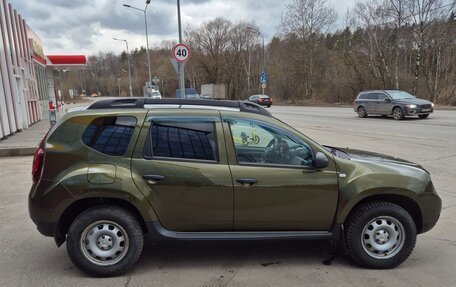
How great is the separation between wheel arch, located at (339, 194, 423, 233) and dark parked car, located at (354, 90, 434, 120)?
16692mm

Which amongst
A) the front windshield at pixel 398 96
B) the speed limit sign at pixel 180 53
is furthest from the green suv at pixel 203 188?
the front windshield at pixel 398 96

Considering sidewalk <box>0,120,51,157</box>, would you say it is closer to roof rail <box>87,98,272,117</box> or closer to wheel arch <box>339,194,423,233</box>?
roof rail <box>87,98,272,117</box>

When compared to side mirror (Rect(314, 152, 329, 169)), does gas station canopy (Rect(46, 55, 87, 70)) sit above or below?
above

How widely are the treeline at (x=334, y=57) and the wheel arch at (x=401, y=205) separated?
31300 millimetres

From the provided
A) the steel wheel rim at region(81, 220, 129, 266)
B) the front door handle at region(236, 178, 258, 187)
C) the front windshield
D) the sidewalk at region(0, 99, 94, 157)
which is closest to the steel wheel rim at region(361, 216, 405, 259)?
the front door handle at region(236, 178, 258, 187)

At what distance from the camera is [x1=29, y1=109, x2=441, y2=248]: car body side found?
344cm

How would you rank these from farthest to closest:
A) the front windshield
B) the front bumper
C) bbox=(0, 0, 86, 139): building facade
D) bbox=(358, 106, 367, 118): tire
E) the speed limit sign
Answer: bbox=(358, 106, 367, 118): tire < the front windshield < the front bumper < bbox=(0, 0, 86, 139): building facade < the speed limit sign

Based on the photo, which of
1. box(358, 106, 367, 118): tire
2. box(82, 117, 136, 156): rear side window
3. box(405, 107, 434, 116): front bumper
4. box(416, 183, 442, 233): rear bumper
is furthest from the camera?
box(358, 106, 367, 118): tire

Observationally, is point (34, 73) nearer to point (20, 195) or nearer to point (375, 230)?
point (20, 195)

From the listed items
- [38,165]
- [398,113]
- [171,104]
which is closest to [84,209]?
[38,165]

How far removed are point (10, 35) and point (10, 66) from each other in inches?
63.9

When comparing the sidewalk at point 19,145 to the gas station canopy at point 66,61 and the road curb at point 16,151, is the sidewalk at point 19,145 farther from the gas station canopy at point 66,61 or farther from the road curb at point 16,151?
the gas station canopy at point 66,61

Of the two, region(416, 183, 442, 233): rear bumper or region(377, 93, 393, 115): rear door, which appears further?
region(377, 93, 393, 115): rear door

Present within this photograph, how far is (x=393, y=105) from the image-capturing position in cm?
1948
